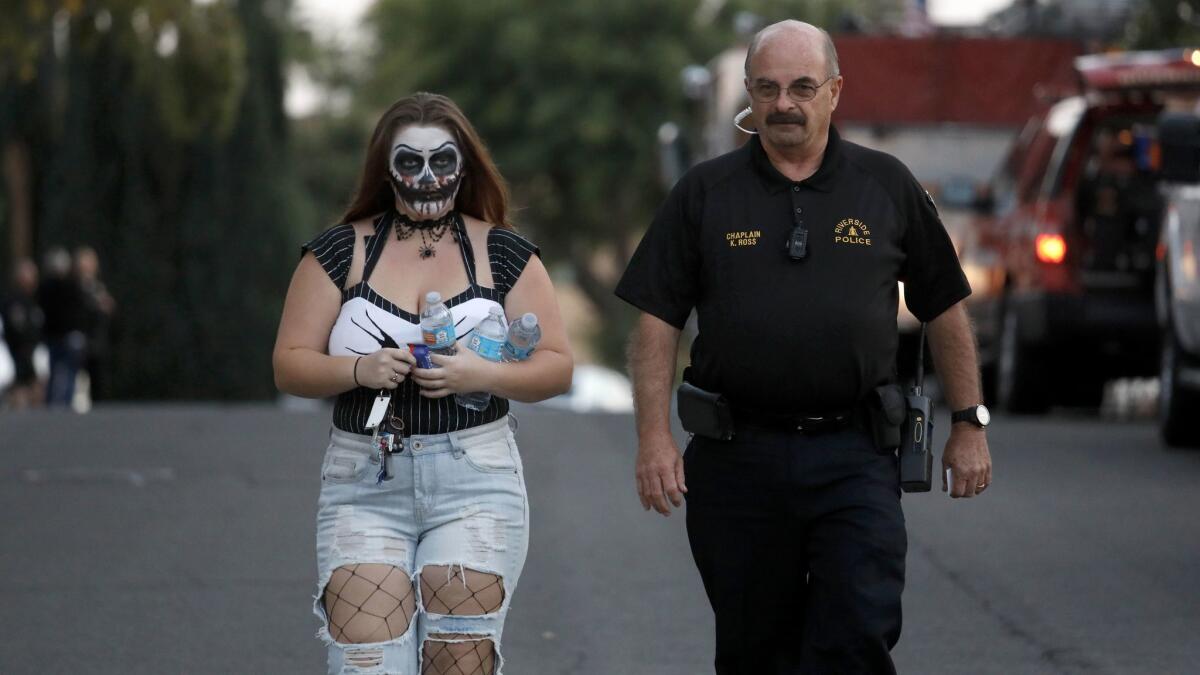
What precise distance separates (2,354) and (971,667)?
61.5ft

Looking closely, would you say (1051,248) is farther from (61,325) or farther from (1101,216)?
(61,325)

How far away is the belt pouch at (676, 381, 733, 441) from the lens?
5184 mm

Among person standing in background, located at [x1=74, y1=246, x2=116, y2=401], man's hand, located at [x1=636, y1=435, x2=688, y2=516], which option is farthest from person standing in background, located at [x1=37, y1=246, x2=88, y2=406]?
man's hand, located at [x1=636, y1=435, x2=688, y2=516]

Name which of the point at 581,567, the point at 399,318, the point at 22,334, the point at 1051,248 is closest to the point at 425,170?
the point at 399,318

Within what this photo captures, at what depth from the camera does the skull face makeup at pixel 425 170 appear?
5152mm

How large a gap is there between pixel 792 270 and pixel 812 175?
0.23m

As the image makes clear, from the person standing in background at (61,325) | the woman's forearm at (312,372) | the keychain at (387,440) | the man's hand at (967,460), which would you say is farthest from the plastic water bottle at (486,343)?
the person standing in background at (61,325)

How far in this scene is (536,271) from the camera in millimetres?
5203

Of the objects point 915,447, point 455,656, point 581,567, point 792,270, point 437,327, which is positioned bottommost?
point 581,567

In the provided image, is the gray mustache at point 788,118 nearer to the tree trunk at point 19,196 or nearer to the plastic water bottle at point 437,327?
the plastic water bottle at point 437,327

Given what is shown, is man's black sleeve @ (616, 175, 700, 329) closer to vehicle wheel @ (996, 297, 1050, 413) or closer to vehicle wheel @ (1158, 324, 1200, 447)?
vehicle wheel @ (1158, 324, 1200, 447)

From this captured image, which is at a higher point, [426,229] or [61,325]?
[426,229]

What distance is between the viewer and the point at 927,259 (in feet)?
17.4

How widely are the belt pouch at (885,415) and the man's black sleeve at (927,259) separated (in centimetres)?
26
